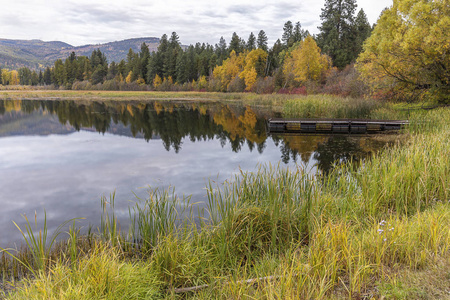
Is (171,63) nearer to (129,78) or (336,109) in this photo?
(129,78)

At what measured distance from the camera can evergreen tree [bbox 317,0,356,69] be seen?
173 ft

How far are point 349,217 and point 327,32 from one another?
2329 inches

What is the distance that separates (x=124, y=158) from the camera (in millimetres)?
14867

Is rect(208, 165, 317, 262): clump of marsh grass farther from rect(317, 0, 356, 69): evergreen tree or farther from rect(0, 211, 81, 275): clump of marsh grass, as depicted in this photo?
rect(317, 0, 356, 69): evergreen tree

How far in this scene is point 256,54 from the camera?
60250 mm

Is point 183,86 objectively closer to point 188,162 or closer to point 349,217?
point 188,162

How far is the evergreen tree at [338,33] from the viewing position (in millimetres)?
52844

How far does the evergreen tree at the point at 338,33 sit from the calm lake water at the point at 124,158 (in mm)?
33566

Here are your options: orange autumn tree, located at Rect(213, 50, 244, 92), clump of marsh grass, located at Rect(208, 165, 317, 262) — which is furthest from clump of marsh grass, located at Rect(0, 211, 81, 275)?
orange autumn tree, located at Rect(213, 50, 244, 92)

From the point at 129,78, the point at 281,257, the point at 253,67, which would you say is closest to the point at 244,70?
the point at 253,67

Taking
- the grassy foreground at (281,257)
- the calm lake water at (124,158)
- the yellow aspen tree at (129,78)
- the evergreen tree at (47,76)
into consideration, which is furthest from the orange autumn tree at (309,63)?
the evergreen tree at (47,76)

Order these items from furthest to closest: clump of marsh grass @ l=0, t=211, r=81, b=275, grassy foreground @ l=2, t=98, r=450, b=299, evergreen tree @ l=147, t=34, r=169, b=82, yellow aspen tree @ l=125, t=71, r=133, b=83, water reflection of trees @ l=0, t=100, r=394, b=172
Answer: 1. yellow aspen tree @ l=125, t=71, r=133, b=83
2. evergreen tree @ l=147, t=34, r=169, b=82
3. water reflection of trees @ l=0, t=100, r=394, b=172
4. clump of marsh grass @ l=0, t=211, r=81, b=275
5. grassy foreground @ l=2, t=98, r=450, b=299

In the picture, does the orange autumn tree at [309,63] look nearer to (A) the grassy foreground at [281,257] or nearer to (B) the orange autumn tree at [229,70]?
(B) the orange autumn tree at [229,70]

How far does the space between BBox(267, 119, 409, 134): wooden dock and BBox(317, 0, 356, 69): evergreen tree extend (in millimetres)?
35072
